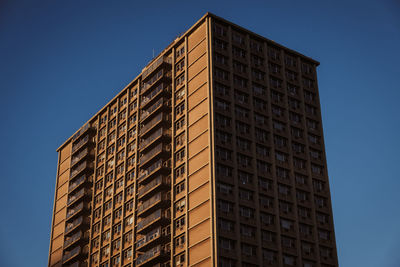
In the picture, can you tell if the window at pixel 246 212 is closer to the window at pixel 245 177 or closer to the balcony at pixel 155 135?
the window at pixel 245 177

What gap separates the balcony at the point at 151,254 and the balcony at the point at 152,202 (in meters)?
6.40

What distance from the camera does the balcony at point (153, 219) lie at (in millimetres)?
103562

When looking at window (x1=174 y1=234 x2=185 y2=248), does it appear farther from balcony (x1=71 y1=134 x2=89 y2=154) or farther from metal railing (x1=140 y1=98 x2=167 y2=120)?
balcony (x1=71 y1=134 x2=89 y2=154)

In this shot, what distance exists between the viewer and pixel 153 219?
10431 cm

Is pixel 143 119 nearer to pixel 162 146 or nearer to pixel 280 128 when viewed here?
pixel 162 146

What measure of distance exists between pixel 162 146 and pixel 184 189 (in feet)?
33.3

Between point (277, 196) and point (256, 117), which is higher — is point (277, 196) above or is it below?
below

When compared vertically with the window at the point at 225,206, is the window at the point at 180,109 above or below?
above

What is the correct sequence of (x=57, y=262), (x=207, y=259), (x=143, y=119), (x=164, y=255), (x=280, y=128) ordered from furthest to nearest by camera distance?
(x=57, y=262), (x=143, y=119), (x=280, y=128), (x=164, y=255), (x=207, y=259)

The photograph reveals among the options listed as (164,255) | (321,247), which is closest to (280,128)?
(321,247)

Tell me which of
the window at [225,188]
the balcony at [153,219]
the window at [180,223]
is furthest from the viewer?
the balcony at [153,219]

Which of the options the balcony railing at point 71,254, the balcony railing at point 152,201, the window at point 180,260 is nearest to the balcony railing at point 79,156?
the balcony railing at point 71,254

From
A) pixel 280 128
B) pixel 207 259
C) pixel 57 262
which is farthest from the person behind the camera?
pixel 57 262

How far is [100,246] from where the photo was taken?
391ft
